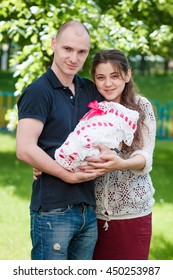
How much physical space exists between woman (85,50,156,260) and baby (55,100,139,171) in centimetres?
15

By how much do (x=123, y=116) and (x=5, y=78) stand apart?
28.1 meters

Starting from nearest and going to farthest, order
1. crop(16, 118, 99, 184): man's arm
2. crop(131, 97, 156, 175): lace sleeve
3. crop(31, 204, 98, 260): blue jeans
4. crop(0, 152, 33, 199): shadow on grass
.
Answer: crop(16, 118, 99, 184): man's arm < crop(31, 204, 98, 260): blue jeans < crop(131, 97, 156, 175): lace sleeve < crop(0, 152, 33, 199): shadow on grass

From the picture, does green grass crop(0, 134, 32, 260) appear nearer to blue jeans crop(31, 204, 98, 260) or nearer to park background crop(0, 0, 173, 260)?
park background crop(0, 0, 173, 260)

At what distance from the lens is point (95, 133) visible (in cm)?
307

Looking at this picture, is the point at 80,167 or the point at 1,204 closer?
the point at 80,167

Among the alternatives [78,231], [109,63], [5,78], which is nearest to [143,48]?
[109,63]

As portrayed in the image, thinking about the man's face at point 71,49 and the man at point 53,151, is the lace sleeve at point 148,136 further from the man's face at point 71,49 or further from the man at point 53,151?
the man's face at point 71,49

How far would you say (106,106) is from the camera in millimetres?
3264

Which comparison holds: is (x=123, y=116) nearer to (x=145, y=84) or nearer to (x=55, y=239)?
(x=55, y=239)

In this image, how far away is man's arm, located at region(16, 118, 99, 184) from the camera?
3062mm

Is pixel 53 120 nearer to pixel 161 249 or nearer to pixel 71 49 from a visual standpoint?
pixel 71 49

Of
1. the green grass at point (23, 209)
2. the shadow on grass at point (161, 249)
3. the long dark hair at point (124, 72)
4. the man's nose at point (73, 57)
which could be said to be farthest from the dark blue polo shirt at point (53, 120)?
the shadow on grass at point (161, 249)

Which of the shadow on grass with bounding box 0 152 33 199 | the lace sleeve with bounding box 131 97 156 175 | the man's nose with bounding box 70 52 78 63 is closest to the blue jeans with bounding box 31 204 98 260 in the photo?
the lace sleeve with bounding box 131 97 156 175

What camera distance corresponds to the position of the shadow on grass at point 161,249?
586 centimetres
